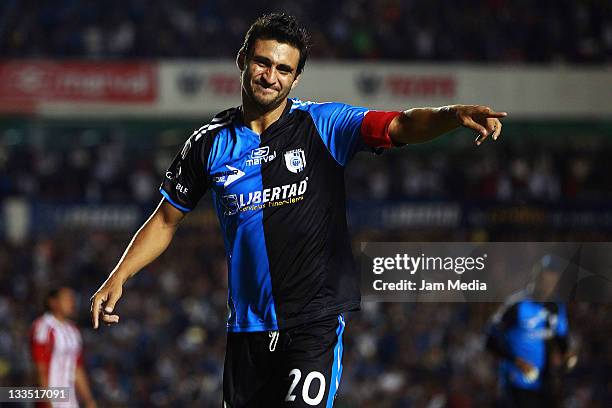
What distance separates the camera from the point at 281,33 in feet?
13.5

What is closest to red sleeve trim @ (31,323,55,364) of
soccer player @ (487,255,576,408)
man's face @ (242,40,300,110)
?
soccer player @ (487,255,576,408)

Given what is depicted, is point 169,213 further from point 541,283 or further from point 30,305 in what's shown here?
point 30,305

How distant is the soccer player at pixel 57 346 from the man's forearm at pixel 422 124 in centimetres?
478

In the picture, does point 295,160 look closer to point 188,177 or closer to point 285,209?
point 285,209

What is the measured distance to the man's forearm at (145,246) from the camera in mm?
4273

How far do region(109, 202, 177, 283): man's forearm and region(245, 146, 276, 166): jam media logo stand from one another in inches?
18.6

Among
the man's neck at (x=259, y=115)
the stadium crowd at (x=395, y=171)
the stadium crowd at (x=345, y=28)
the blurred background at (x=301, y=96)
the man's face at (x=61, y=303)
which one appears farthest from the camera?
the stadium crowd at (x=345, y=28)

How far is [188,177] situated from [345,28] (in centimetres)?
1754

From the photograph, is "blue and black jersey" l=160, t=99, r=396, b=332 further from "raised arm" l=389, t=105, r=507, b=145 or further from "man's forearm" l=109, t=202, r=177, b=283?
"man's forearm" l=109, t=202, r=177, b=283

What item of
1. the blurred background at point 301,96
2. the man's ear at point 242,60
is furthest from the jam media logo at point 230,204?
the blurred background at point 301,96

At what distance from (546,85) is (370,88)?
361cm

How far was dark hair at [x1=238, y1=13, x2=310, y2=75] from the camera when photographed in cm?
411

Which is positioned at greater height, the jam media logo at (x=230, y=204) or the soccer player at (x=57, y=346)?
the jam media logo at (x=230, y=204)

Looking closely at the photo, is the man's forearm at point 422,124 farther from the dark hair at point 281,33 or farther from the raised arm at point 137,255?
the raised arm at point 137,255
